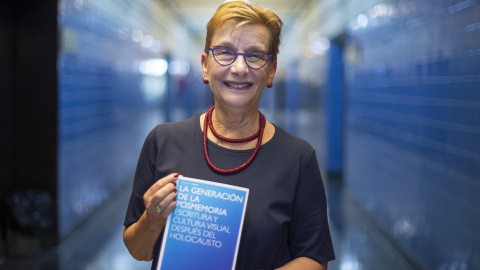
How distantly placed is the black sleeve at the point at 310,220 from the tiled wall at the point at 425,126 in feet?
6.13

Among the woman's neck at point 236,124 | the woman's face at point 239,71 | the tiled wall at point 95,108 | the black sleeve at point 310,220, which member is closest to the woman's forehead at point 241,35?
the woman's face at point 239,71

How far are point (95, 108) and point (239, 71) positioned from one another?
4.46 metres

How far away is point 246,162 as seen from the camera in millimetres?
1228

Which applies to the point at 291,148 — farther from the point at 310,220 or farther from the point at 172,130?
the point at 172,130

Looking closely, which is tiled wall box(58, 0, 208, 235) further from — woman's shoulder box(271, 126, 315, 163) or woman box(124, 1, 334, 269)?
woman's shoulder box(271, 126, 315, 163)

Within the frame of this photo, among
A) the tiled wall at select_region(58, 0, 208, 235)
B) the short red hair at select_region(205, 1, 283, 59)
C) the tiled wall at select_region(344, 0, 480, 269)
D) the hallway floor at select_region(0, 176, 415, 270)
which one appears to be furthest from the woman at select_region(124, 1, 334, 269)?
the tiled wall at select_region(58, 0, 208, 235)

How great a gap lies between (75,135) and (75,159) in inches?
8.8

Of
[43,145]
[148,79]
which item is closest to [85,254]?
[43,145]

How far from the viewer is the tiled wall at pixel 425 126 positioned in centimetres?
289

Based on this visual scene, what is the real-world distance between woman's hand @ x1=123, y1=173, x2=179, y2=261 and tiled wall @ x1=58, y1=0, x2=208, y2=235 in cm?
302

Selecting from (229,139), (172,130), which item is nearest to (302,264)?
(229,139)

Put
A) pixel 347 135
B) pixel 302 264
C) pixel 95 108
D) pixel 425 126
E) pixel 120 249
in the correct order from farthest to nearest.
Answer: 1. pixel 347 135
2. pixel 95 108
3. pixel 120 249
4. pixel 425 126
5. pixel 302 264

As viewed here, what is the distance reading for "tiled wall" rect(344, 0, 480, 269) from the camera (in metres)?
2.89

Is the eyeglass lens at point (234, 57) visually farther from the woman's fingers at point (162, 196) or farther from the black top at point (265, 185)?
the woman's fingers at point (162, 196)
